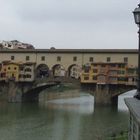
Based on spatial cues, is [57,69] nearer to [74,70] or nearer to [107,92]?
[74,70]

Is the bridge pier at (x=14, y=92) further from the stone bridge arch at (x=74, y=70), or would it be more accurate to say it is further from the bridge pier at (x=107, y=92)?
the bridge pier at (x=107, y=92)

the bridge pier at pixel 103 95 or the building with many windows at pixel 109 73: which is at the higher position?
the building with many windows at pixel 109 73

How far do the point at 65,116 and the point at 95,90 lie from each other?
14940 millimetres

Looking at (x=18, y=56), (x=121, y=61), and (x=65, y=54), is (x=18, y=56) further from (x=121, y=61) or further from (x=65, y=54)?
(x=121, y=61)

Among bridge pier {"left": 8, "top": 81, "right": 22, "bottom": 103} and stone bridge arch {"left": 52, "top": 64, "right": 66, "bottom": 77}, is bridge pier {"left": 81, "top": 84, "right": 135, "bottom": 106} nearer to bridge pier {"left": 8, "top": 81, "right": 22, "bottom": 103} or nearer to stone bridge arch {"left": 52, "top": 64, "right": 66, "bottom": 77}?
stone bridge arch {"left": 52, "top": 64, "right": 66, "bottom": 77}

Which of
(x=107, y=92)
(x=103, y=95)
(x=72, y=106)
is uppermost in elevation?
(x=107, y=92)

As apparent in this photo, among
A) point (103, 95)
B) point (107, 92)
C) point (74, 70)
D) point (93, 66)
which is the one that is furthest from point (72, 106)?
point (74, 70)

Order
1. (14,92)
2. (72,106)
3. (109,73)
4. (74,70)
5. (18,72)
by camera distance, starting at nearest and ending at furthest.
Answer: (72,106), (109,73), (14,92), (18,72), (74,70)

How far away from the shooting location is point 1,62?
57.1 metres

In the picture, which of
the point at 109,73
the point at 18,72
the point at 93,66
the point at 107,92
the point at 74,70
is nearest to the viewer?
the point at 107,92

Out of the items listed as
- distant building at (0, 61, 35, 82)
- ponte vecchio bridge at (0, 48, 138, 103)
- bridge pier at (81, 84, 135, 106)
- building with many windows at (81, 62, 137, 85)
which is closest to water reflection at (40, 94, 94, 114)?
bridge pier at (81, 84, 135, 106)

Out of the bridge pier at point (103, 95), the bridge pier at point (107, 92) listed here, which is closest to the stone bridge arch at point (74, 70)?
the bridge pier at point (107, 92)

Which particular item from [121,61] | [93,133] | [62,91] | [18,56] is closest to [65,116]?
[93,133]

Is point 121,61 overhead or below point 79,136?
overhead
